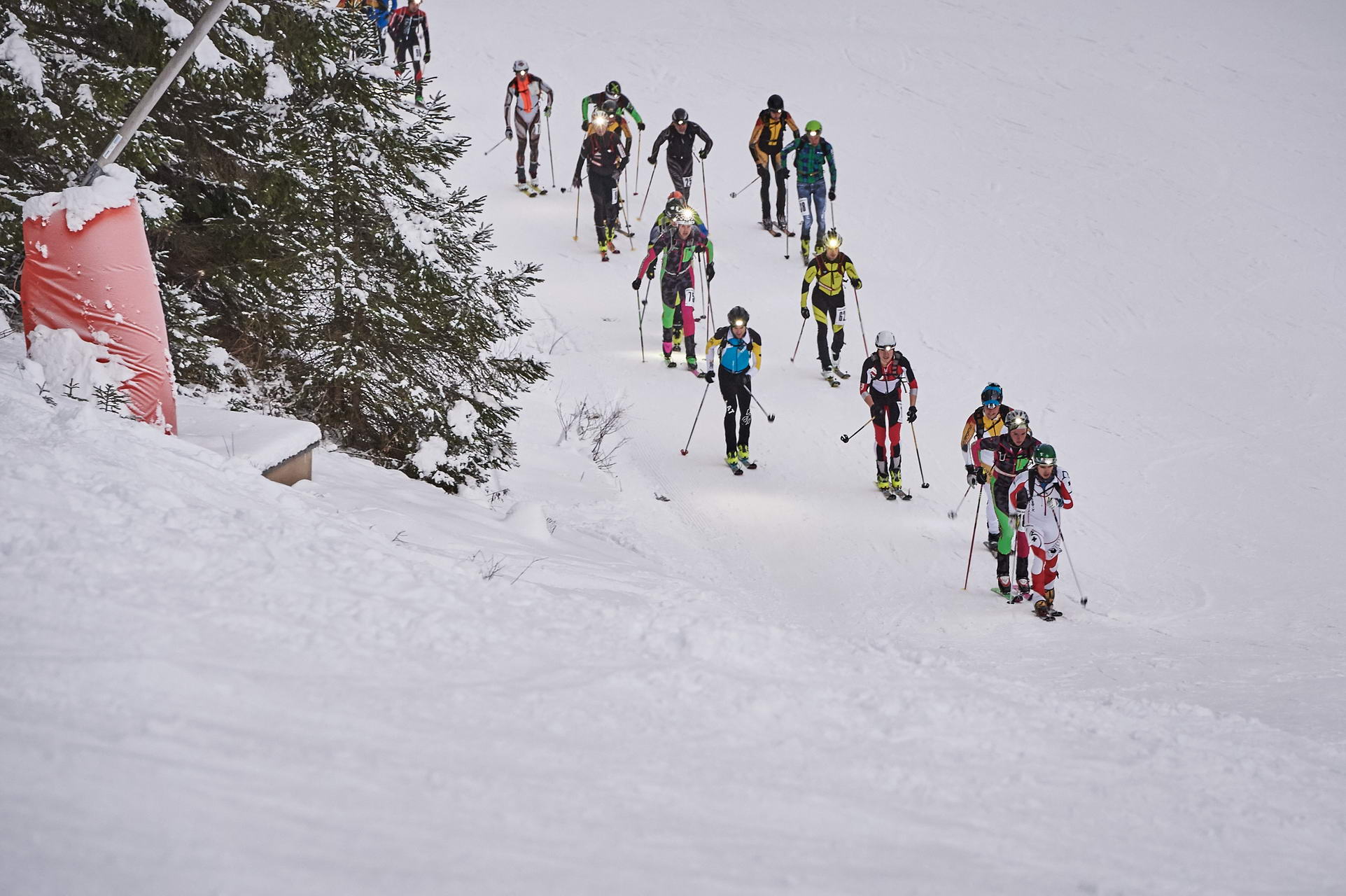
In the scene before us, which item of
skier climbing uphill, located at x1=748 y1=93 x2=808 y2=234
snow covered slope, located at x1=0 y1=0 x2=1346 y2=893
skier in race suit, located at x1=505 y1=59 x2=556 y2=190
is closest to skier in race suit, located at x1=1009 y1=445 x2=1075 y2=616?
snow covered slope, located at x1=0 y1=0 x2=1346 y2=893

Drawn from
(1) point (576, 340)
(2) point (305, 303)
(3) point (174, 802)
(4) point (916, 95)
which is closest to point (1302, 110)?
(4) point (916, 95)

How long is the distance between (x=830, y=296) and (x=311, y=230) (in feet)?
25.7

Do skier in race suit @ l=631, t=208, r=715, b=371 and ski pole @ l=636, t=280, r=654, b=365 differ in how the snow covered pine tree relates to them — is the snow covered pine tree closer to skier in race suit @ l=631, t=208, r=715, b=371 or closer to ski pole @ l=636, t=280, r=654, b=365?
skier in race suit @ l=631, t=208, r=715, b=371

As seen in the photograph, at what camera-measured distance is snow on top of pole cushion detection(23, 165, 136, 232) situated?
5.10 metres

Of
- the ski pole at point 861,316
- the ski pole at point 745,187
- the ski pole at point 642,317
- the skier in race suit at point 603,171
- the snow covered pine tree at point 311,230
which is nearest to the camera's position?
the snow covered pine tree at point 311,230

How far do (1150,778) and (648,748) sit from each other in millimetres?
2342

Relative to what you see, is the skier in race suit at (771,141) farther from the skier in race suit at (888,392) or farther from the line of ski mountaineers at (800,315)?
the skier in race suit at (888,392)

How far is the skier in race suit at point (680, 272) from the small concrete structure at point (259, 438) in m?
7.89

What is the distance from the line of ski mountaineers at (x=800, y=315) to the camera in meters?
9.21

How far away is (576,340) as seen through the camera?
51.5ft

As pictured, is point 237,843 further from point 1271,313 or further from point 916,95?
point 916,95

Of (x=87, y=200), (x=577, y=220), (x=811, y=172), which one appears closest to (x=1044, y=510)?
(x=87, y=200)

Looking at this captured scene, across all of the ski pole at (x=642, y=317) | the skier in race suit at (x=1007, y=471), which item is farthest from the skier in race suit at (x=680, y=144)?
the skier in race suit at (x=1007, y=471)

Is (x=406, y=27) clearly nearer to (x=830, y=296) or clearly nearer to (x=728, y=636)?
(x=830, y=296)
